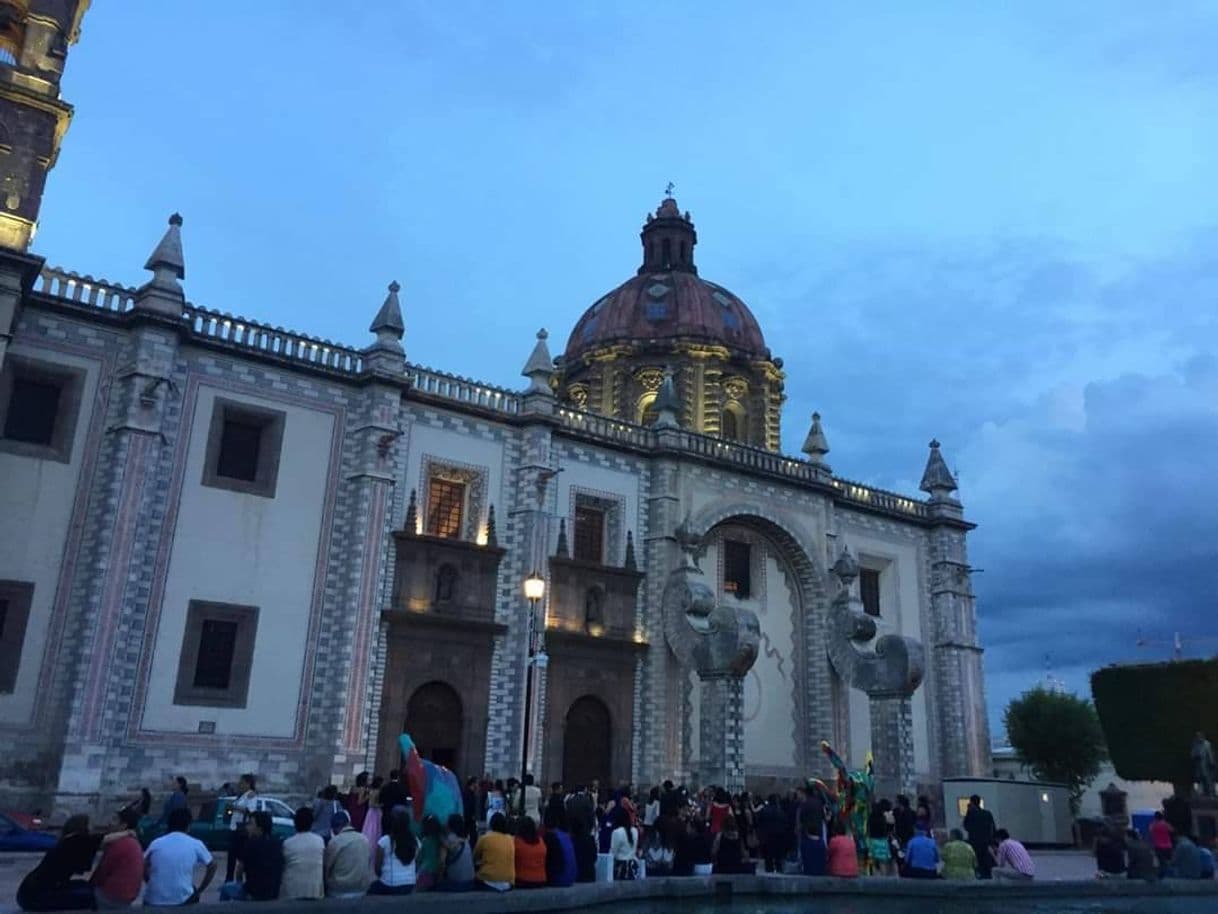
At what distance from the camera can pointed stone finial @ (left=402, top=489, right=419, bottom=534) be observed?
26.6 meters

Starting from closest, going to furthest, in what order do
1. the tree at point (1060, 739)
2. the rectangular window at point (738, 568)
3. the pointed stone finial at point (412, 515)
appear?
1. the pointed stone finial at point (412, 515)
2. the rectangular window at point (738, 568)
3. the tree at point (1060, 739)

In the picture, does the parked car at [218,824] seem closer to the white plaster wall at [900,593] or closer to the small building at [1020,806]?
the small building at [1020,806]

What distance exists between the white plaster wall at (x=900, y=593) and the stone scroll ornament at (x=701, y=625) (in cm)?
887

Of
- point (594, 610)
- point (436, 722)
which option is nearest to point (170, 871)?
point (436, 722)

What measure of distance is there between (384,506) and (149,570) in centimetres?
570

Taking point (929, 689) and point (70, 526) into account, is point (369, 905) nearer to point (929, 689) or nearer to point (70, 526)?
point (70, 526)

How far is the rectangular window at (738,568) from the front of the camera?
3341 cm

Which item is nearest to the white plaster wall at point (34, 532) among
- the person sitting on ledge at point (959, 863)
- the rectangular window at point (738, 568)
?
the person sitting on ledge at point (959, 863)

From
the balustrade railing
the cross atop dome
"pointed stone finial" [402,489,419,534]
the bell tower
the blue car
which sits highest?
the cross atop dome

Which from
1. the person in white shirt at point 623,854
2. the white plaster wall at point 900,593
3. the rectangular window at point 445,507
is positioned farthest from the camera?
the white plaster wall at point 900,593

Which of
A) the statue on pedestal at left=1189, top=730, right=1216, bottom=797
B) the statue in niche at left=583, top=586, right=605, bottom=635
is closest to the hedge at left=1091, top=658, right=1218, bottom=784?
the statue on pedestal at left=1189, top=730, right=1216, bottom=797

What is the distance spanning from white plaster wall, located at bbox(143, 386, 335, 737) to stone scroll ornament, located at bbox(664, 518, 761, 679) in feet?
34.9

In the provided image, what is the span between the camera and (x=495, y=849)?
454 inches

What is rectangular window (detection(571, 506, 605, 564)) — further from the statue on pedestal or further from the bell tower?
the statue on pedestal
